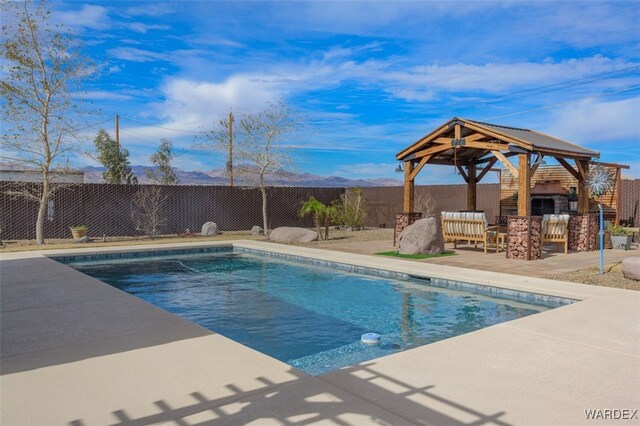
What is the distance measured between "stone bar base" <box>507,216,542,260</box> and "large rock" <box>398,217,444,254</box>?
5.14 feet

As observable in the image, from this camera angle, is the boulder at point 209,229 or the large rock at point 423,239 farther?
the boulder at point 209,229

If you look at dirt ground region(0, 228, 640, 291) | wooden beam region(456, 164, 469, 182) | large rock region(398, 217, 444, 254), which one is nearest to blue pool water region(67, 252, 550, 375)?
dirt ground region(0, 228, 640, 291)

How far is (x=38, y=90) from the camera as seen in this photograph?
13578 millimetres

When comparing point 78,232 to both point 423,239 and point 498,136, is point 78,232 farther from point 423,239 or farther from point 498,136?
point 498,136

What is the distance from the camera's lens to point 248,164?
60.2 ft

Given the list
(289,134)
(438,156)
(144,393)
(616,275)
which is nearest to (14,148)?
(289,134)

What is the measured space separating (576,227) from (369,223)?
10.7m

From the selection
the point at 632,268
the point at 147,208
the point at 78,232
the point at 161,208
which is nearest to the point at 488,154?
the point at 632,268

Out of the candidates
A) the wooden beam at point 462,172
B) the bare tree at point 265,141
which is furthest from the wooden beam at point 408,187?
the bare tree at point 265,141

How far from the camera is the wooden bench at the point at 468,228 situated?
426 inches

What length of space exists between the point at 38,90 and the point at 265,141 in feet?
24.3

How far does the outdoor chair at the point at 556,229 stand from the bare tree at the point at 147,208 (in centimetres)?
1209

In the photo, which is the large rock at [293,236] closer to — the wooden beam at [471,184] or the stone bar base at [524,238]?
the wooden beam at [471,184]

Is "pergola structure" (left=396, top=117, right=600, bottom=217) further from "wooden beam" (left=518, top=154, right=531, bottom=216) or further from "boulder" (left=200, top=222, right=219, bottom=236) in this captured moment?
"boulder" (left=200, top=222, right=219, bottom=236)
